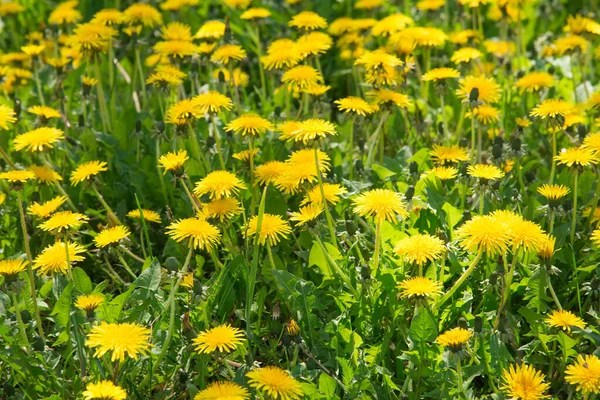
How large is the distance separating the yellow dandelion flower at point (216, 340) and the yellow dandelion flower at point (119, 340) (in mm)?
173

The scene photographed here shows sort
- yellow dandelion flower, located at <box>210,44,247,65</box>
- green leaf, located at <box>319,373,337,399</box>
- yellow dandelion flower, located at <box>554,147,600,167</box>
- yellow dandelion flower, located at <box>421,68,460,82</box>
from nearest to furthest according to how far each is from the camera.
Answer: green leaf, located at <box>319,373,337,399</box>, yellow dandelion flower, located at <box>554,147,600,167</box>, yellow dandelion flower, located at <box>421,68,460,82</box>, yellow dandelion flower, located at <box>210,44,247,65</box>

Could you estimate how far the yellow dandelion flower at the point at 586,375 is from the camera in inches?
81.7

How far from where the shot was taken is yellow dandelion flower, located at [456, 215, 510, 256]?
2.22 m

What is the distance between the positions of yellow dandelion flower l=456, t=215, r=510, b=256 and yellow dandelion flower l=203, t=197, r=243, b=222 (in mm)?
746

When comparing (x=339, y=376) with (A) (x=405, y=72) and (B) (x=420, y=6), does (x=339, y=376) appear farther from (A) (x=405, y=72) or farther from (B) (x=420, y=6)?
(B) (x=420, y=6)

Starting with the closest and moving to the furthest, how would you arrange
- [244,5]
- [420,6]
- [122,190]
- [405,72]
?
[122,190] < [405,72] < [244,5] < [420,6]

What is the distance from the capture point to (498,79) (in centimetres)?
402

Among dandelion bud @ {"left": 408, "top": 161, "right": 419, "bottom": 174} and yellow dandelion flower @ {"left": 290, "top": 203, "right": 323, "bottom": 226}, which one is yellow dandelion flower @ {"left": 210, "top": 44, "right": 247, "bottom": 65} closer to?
dandelion bud @ {"left": 408, "top": 161, "right": 419, "bottom": 174}

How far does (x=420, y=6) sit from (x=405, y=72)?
2.78 feet

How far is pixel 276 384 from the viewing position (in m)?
2.03

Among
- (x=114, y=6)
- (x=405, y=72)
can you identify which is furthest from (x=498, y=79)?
(x=114, y=6)

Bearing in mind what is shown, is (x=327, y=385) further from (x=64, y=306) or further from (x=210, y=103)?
(x=210, y=103)

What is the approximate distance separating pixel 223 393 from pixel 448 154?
1.45m

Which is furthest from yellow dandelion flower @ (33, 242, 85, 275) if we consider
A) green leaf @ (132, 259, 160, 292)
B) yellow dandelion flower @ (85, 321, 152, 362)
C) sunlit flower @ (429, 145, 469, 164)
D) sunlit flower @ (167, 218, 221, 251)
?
sunlit flower @ (429, 145, 469, 164)
